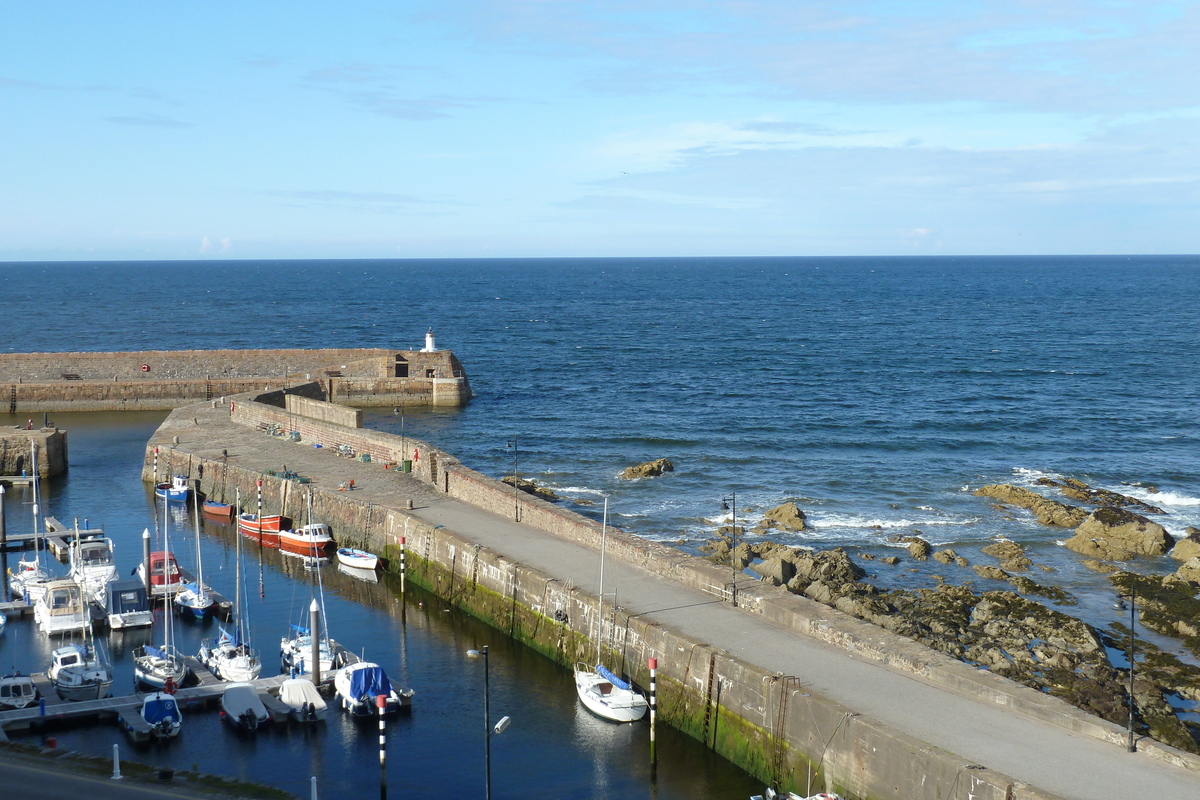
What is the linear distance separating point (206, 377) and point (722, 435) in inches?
1413

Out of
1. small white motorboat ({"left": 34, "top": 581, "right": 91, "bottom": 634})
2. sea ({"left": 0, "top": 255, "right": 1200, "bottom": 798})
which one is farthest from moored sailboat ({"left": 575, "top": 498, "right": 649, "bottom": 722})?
small white motorboat ({"left": 34, "top": 581, "right": 91, "bottom": 634})

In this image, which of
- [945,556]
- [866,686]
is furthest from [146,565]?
A: [945,556]

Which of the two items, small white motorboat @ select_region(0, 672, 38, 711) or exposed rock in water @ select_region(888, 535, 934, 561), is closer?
small white motorboat @ select_region(0, 672, 38, 711)

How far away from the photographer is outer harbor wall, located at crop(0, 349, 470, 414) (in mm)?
70375

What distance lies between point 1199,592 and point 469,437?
39.0m

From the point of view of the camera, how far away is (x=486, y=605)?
3300 cm

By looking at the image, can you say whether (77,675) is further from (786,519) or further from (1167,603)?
(1167,603)

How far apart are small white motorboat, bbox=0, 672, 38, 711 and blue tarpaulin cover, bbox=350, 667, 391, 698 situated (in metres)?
7.45

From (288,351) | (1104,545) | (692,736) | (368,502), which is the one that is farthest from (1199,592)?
(288,351)

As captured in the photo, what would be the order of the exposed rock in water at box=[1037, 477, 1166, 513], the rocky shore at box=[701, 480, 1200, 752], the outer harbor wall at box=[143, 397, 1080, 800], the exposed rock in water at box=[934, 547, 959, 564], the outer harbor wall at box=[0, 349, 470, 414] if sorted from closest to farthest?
1. the outer harbor wall at box=[143, 397, 1080, 800]
2. the rocky shore at box=[701, 480, 1200, 752]
3. the exposed rock in water at box=[934, 547, 959, 564]
4. the exposed rock in water at box=[1037, 477, 1166, 513]
5. the outer harbor wall at box=[0, 349, 470, 414]

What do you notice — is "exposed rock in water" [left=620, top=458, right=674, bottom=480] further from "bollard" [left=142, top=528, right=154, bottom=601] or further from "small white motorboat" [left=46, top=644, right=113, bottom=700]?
"small white motorboat" [left=46, top=644, right=113, bottom=700]

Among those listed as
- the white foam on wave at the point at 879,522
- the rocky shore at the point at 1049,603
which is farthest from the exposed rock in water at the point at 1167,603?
the white foam on wave at the point at 879,522

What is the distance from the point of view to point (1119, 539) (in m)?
41.2

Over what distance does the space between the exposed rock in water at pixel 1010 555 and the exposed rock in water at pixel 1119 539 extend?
2.43 meters
